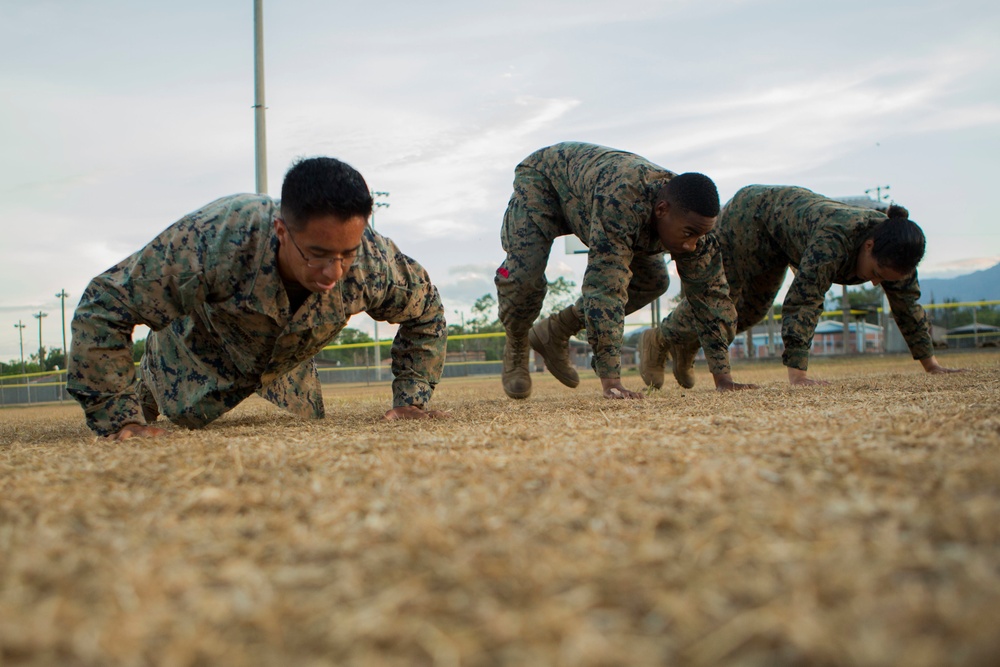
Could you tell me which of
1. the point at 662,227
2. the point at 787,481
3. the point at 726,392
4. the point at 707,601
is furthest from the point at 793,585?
the point at 726,392

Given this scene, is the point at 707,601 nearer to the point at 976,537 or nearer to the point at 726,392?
the point at 976,537

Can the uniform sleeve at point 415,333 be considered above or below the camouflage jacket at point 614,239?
below

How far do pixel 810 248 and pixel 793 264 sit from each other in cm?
75

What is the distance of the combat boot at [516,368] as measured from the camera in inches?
215

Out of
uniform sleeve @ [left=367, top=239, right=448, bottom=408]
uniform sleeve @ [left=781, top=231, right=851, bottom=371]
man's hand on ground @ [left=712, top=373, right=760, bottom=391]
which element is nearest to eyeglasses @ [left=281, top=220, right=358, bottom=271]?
uniform sleeve @ [left=367, top=239, right=448, bottom=408]

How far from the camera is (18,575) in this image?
114 cm

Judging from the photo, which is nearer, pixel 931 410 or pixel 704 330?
pixel 931 410

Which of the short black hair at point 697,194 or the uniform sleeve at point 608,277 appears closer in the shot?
the short black hair at point 697,194

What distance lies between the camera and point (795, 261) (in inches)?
217

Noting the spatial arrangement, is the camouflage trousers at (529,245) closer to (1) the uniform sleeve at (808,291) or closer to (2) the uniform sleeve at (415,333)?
(1) the uniform sleeve at (808,291)

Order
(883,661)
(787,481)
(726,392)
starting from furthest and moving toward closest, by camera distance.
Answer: (726,392) → (787,481) → (883,661)

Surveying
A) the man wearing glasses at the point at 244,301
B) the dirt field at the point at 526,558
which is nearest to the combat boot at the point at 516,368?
the man wearing glasses at the point at 244,301

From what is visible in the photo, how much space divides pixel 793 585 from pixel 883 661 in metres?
0.18

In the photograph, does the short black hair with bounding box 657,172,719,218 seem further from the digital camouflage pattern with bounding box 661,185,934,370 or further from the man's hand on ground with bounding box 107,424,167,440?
the man's hand on ground with bounding box 107,424,167,440
